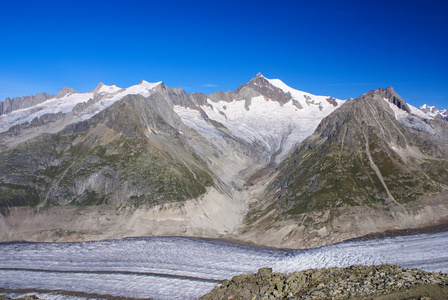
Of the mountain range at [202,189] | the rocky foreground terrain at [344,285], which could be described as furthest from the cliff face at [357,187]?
the rocky foreground terrain at [344,285]

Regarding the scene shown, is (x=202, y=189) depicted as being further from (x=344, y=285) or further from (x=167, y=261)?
(x=344, y=285)

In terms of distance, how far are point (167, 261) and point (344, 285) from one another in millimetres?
53483

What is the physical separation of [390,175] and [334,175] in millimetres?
18337

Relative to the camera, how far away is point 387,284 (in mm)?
34750

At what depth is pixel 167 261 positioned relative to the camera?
8188cm

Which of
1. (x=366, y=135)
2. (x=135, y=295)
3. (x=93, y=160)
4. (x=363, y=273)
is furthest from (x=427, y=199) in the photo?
(x=93, y=160)

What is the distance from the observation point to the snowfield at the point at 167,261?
230ft

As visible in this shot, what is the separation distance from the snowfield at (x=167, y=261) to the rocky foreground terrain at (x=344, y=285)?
79.7ft

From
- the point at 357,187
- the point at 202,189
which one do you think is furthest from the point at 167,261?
the point at 357,187

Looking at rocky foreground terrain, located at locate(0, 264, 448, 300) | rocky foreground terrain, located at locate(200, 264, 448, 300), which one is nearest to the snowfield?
rocky foreground terrain, located at locate(0, 264, 448, 300)

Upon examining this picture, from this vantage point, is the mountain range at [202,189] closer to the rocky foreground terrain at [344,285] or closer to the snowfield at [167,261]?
the snowfield at [167,261]

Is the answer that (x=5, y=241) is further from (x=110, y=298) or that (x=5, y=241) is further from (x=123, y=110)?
(x=123, y=110)

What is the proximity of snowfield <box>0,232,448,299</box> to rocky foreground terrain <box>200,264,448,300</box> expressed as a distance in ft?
79.7

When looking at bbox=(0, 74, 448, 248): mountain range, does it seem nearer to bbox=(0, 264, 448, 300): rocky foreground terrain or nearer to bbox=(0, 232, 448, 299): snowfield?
bbox=(0, 232, 448, 299): snowfield
